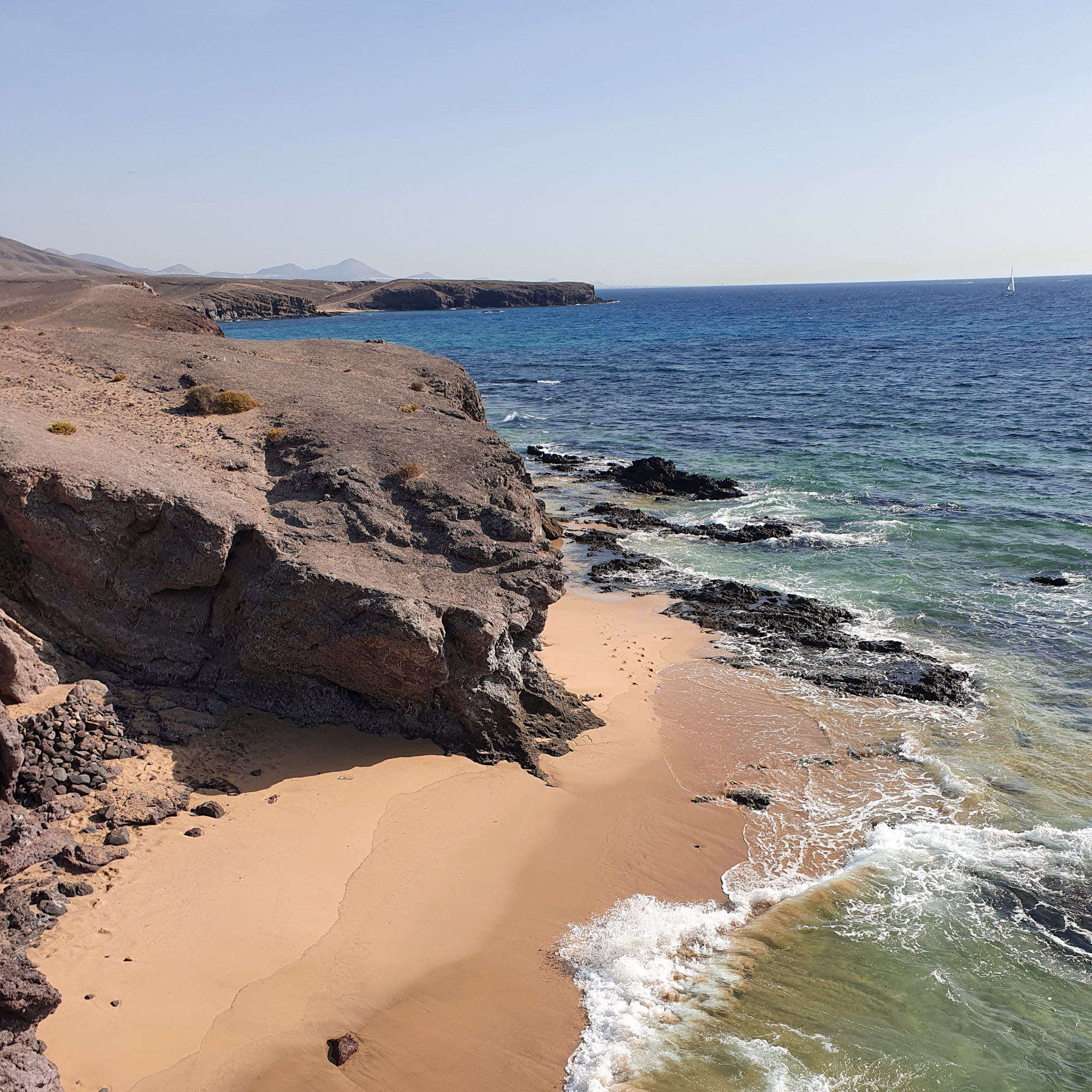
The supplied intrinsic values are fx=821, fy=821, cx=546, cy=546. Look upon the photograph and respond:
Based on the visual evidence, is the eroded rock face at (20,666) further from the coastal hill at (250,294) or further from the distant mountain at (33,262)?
the distant mountain at (33,262)

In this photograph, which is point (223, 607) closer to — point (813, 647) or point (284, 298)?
point (813, 647)

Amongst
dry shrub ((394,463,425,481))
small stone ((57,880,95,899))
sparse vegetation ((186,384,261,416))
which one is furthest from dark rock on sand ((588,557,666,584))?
small stone ((57,880,95,899))

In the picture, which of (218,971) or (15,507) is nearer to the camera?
(218,971)

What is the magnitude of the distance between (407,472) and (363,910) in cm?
863

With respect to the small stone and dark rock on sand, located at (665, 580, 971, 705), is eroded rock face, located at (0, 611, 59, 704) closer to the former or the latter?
the small stone

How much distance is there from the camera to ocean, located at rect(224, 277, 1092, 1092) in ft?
31.9

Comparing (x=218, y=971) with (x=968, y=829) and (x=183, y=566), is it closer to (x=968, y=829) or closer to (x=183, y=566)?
(x=183, y=566)

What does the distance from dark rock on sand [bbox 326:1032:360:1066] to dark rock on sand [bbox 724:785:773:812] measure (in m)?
7.51

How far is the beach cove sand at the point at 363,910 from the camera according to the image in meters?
8.95

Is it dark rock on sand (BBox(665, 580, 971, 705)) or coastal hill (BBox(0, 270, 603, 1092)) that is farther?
dark rock on sand (BBox(665, 580, 971, 705))

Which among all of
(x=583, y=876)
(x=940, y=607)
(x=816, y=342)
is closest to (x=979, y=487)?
(x=940, y=607)

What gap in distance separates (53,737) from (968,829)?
14.5m

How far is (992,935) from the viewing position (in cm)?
1141

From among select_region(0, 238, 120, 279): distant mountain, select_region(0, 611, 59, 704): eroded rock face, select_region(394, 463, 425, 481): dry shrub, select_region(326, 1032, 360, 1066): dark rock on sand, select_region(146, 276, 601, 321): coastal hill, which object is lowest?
select_region(326, 1032, 360, 1066): dark rock on sand
